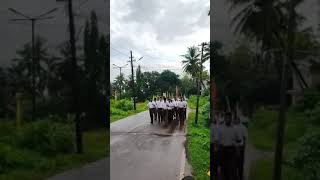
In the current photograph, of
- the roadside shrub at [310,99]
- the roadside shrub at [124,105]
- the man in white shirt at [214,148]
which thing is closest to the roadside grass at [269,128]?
the roadside shrub at [310,99]

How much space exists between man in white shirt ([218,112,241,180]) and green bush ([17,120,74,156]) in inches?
61.9

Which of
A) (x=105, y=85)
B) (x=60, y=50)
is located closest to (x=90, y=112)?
(x=105, y=85)

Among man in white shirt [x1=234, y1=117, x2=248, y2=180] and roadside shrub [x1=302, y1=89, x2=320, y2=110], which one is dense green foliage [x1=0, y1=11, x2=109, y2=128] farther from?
roadside shrub [x1=302, y1=89, x2=320, y2=110]

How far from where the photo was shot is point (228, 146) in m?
4.71

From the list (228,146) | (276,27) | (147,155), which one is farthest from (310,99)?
(147,155)

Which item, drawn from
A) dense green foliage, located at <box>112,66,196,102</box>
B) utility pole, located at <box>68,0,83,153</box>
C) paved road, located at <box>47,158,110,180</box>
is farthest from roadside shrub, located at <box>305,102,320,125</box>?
dense green foliage, located at <box>112,66,196,102</box>

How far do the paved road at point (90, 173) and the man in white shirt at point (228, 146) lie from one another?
124cm

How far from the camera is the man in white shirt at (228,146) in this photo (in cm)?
467

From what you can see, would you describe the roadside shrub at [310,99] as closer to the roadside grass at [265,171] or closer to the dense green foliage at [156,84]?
the roadside grass at [265,171]

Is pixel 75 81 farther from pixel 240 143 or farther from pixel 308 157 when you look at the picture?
pixel 308 157

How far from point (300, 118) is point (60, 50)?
2.51 meters

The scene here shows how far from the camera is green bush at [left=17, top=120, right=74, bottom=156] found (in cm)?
491

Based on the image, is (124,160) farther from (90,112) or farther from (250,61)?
(250,61)

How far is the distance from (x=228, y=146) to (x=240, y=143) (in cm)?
12
